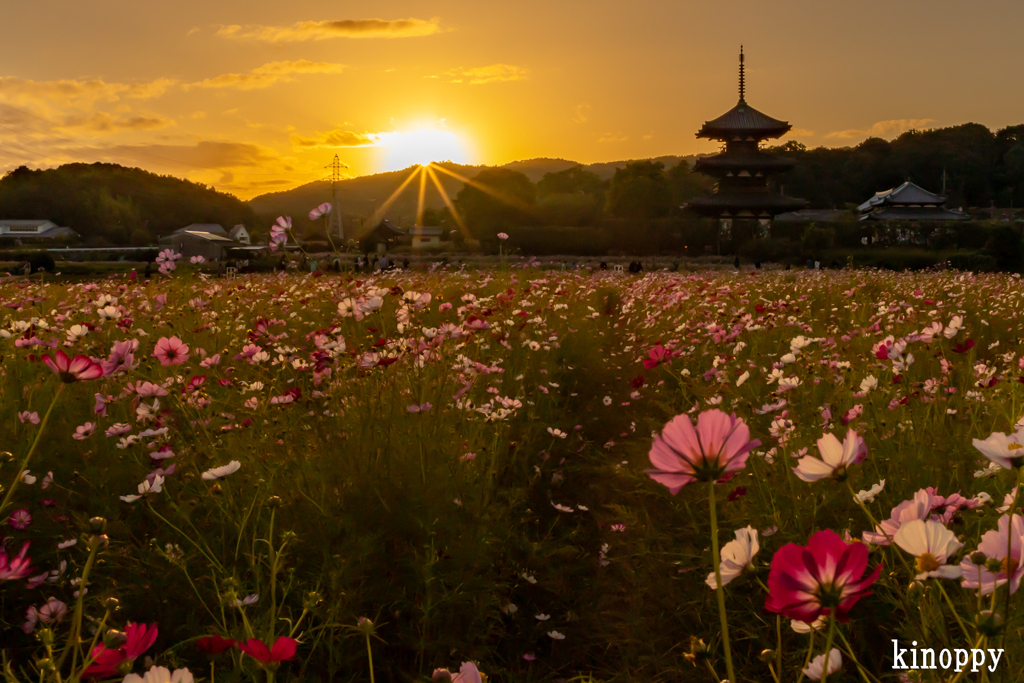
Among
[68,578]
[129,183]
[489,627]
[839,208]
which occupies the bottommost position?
[489,627]

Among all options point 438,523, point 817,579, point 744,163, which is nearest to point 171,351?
point 438,523

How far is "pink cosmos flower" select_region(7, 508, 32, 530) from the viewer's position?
204 centimetres

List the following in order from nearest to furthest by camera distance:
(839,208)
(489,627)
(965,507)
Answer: (965,507) < (489,627) < (839,208)

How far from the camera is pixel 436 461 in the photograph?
232cm

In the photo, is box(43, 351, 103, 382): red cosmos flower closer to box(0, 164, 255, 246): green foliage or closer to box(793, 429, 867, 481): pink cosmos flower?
box(793, 429, 867, 481): pink cosmos flower

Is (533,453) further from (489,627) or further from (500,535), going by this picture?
(489,627)

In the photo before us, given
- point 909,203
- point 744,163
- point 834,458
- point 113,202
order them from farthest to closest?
point 113,202, point 909,203, point 744,163, point 834,458

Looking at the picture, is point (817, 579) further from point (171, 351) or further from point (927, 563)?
point (171, 351)

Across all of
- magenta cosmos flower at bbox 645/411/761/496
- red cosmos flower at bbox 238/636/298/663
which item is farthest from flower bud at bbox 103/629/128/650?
magenta cosmos flower at bbox 645/411/761/496

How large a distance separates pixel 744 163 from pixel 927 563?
3729 centimetres

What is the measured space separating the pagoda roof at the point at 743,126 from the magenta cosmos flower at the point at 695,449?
3818cm

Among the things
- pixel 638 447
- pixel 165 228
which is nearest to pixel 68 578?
pixel 638 447

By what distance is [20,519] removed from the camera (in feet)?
6.75

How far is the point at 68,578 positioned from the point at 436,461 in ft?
3.40
